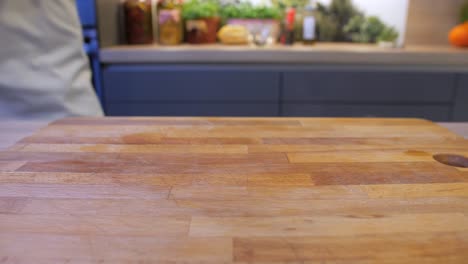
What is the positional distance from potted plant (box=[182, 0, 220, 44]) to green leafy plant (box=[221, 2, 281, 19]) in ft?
0.27

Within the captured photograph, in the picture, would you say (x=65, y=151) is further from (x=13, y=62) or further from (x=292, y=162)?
(x=13, y=62)

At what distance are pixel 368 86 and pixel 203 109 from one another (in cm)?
67

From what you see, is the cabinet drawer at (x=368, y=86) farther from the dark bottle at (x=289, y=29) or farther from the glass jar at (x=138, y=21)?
the glass jar at (x=138, y=21)

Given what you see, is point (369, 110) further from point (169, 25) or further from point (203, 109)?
point (169, 25)

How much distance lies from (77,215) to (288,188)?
0.21 metres

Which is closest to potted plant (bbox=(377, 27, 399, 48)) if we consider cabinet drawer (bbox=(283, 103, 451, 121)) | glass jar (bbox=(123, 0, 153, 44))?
cabinet drawer (bbox=(283, 103, 451, 121))

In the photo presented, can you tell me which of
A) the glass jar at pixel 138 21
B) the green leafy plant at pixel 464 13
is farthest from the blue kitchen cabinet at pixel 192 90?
the green leafy plant at pixel 464 13

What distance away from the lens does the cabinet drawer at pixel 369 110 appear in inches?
56.6

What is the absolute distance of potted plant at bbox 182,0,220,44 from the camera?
5.61 feet

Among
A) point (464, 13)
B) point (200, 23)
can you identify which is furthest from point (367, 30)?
point (200, 23)

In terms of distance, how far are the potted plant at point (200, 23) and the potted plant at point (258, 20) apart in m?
0.11

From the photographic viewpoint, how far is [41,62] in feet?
3.23

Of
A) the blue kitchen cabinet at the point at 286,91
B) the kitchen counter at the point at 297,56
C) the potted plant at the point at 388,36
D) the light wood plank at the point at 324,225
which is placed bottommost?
the blue kitchen cabinet at the point at 286,91

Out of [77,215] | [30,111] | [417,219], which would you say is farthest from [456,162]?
[30,111]
